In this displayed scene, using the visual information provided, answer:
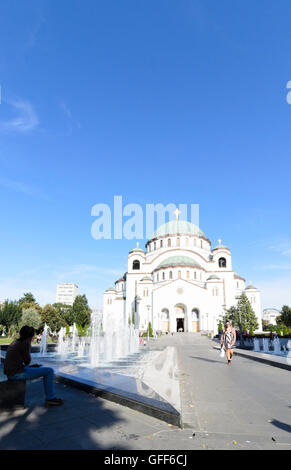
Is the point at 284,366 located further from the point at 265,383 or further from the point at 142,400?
the point at 142,400

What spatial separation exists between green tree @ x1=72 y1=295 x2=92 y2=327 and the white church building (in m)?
4.32

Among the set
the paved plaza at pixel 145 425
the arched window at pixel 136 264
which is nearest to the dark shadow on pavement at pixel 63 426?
the paved plaza at pixel 145 425

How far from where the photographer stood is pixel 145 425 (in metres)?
3.94

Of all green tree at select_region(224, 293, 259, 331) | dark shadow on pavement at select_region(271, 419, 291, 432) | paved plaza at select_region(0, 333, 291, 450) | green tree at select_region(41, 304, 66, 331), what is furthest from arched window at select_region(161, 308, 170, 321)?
dark shadow on pavement at select_region(271, 419, 291, 432)

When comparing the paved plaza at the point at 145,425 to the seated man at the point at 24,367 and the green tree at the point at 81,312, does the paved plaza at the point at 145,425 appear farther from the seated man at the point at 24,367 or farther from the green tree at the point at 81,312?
the green tree at the point at 81,312

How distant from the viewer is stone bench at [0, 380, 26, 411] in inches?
167

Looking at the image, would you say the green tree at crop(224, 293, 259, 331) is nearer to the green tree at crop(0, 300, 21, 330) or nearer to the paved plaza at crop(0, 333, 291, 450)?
the green tree at crop(0, 300, 21, 330)

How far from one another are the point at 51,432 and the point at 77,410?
0.96 meters

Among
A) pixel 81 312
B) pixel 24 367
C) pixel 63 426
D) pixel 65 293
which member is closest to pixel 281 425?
pixel 63 426

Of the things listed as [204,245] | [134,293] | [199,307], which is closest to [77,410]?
[199,307]

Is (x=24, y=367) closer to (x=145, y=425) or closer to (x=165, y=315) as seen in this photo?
(x=145, y=425)

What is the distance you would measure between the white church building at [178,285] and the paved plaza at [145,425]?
36.0m

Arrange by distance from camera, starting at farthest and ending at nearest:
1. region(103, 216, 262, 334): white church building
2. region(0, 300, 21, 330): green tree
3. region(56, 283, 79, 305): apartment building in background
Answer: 1. region(56, 283, 79, 305): apartment building in background
2. region(103, 216, 262, 334): white church building
3. region(0, 300, 21, 330): green tree
